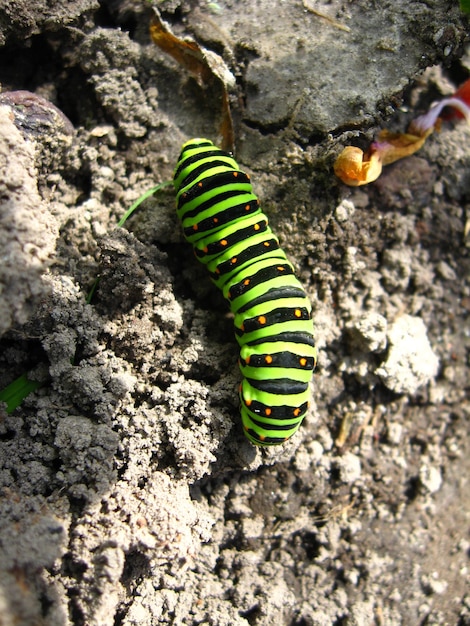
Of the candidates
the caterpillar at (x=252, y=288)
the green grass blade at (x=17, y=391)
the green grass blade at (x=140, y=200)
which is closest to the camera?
the caterpillar at (x=252, y=288)

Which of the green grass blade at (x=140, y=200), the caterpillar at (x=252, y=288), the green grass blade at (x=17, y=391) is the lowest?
the green grass blade at (x=17, y=391)

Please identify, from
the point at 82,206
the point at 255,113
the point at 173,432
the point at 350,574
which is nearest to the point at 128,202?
the point at 82,206

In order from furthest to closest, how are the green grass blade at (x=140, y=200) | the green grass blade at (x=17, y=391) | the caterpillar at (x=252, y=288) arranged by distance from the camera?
the green grass blade at (x=140, y=200)
the green grass blade at (x=17, y=391)
the caterpillar at (x=252, y=288)

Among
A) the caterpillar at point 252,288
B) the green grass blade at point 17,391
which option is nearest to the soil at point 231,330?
the green grass blade at point 17,391

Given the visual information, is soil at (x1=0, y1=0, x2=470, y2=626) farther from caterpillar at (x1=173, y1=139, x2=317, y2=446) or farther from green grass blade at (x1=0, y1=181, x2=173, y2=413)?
caterpillar at (x1=173, y1=139, x2=317, y2=446)

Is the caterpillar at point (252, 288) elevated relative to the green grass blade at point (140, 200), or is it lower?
lower

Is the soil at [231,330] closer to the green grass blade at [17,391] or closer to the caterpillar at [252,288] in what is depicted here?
the green grass blade at [17,391]

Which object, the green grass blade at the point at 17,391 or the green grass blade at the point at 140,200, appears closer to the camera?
the green grass blade at the point at 17,391

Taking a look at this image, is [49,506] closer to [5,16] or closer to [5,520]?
[5,520]
